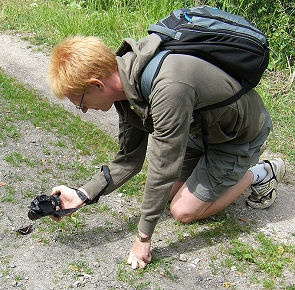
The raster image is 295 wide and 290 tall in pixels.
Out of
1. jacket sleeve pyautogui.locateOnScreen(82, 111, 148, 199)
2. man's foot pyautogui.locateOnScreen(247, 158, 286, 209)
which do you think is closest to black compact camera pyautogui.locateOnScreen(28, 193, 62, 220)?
jacket sleeve pyautogui.locateOnScreen(82, 111, 148, 199)

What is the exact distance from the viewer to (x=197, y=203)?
379 cm

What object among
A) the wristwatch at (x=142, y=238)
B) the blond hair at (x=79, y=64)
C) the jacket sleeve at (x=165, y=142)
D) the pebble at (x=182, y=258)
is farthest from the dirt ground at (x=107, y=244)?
the blond hair at (x=79, y=64)

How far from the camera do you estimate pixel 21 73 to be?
21.3 ft

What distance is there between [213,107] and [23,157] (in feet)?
7.08

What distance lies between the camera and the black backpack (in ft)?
9.71

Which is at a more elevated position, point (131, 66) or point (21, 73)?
point (131, 66)

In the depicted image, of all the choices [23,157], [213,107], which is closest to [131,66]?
[213,107]

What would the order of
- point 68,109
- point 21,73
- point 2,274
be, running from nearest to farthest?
point 2,274, point 68,109, point 21,73

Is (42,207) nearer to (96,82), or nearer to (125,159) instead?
(125,159)

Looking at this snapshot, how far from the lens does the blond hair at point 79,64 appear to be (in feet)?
9.71

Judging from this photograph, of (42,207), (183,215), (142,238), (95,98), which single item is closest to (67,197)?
(42,207)

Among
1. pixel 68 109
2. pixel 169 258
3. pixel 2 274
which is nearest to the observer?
pixel 2 274

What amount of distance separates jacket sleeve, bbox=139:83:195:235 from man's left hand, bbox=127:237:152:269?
163 millimetres

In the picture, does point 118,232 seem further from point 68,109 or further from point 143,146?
point 68,109
